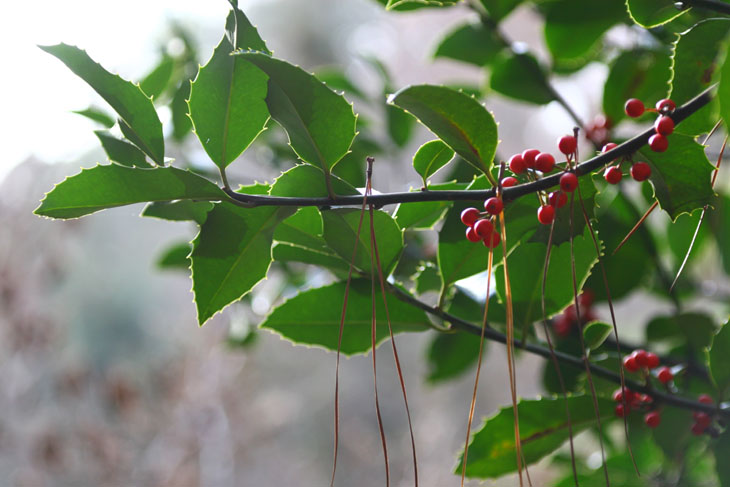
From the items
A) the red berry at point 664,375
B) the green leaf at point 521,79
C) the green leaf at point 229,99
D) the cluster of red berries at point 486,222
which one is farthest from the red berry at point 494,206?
the green leaf at point 521,79

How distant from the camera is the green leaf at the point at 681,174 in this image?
278 millimetres

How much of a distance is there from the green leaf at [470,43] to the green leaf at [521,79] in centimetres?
4

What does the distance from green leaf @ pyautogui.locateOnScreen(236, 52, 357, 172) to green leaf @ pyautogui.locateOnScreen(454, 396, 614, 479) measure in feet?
0.72

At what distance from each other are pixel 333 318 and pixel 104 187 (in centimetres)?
17

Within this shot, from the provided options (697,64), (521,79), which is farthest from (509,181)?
(521,79)

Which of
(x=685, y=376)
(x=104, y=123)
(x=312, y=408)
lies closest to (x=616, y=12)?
(x=685, y=376)

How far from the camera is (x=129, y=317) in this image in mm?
3465

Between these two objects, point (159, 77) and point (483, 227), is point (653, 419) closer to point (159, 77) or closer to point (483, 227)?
point (483, 227)

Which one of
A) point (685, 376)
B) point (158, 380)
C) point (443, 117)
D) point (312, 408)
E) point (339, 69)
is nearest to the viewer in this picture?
point (443, 117)

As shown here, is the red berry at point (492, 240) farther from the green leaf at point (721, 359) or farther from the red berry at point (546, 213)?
the green leaf at point (721, 359)

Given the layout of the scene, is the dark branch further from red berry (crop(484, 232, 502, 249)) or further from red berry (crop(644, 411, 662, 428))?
red berry (crop(644, 411, 662, 428))

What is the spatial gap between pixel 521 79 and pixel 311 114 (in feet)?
1.15

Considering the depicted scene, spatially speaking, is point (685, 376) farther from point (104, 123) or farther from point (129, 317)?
point (129, 317)

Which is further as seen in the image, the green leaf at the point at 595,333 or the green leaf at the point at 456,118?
the green leaf at the point at 595,333
